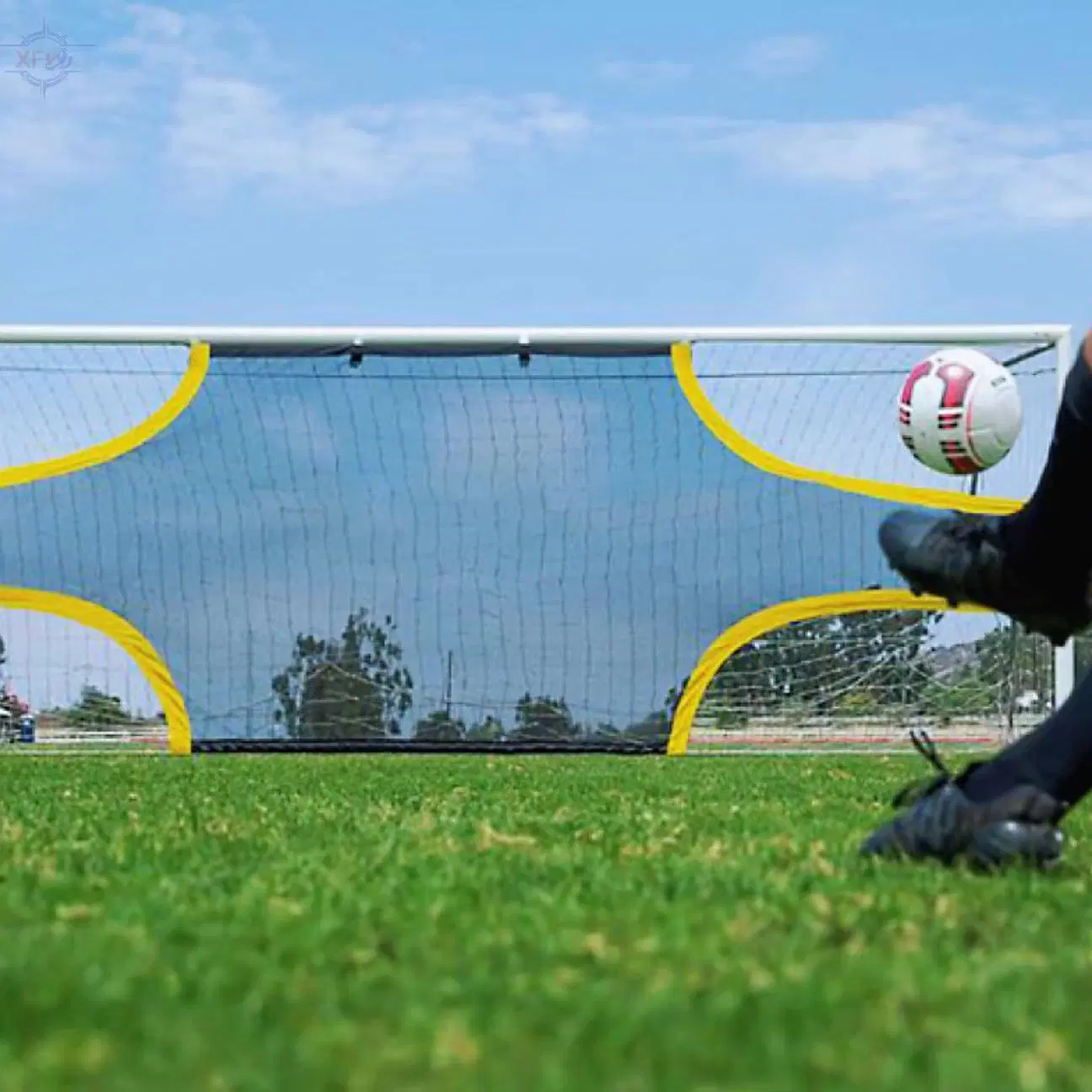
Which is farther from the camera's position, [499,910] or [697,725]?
[697,725]

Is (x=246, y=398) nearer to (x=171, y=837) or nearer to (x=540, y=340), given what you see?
(x=540, y=340)

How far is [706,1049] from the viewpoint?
→ 1.51 metres

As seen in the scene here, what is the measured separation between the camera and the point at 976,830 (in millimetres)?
3006

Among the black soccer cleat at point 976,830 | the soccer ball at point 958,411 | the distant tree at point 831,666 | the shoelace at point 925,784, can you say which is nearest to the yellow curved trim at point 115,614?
the distant tree at point 831,666

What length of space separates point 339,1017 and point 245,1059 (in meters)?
0.19

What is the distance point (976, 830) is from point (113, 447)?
8.30 m

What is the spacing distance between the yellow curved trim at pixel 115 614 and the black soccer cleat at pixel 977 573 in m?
7.72

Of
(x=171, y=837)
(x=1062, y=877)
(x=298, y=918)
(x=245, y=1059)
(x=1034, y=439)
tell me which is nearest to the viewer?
(x=245, y=1059)

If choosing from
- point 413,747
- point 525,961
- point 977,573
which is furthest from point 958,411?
point 525,961

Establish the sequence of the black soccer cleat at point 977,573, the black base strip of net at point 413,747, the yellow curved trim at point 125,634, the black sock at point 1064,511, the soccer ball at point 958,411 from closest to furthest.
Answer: the black sock at point 1064,511
the black soccer cleat at point 977,573
the soccer ball at point 958,411
the black base strip of net at point 413,747
the yellow curved trim at point 125,634

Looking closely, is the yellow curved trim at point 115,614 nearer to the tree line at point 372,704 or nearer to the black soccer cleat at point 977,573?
the tree line at point 372,704

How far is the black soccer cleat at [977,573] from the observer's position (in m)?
3.07

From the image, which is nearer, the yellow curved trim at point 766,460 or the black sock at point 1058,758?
the black sock at point 1058,758

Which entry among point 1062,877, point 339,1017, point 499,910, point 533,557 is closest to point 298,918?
point 499,910
